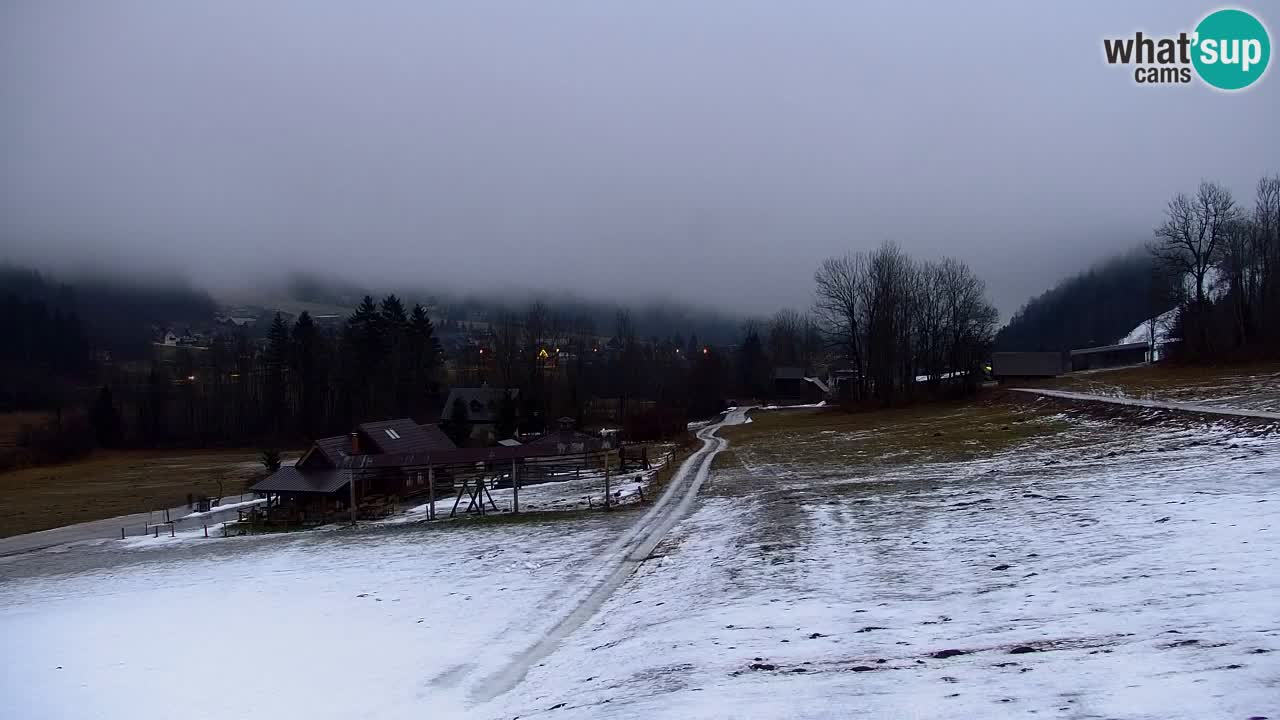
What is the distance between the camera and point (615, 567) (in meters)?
18.6

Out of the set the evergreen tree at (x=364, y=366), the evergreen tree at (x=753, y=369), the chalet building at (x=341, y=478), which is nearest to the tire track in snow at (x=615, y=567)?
the chalet building at (x=341, y=478)

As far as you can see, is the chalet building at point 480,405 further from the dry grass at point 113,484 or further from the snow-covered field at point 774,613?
the snow-covered field at point 774,613

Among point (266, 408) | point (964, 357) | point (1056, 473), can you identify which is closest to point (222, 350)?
point (266, 408)

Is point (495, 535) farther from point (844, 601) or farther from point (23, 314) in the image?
point (23, 314)

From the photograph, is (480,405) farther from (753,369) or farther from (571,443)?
(753,369)

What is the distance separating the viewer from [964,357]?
2968 inches

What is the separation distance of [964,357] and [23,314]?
23515 centimetres

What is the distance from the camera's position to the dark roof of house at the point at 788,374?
11819cm

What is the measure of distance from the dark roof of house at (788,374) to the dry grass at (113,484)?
254 feet

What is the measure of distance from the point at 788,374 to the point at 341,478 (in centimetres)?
8634

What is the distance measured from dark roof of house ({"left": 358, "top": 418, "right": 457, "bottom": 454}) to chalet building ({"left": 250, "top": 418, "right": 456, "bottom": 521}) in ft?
0.22

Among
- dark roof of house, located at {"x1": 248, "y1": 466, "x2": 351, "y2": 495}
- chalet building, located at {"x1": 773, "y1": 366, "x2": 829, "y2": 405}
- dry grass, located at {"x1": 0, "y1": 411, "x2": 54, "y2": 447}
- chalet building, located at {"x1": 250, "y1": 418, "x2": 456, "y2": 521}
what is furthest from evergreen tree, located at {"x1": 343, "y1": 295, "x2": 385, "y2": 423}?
dark roof of house, located at {"x1": 248, "y1": 466, "x2": 351, "y2": 495}

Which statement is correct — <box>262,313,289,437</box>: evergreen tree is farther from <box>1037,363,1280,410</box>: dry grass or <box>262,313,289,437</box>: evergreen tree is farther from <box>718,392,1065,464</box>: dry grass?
<box>1037,363,1280,410</box>: dry grass

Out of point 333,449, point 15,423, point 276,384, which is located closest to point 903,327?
point 333,449
